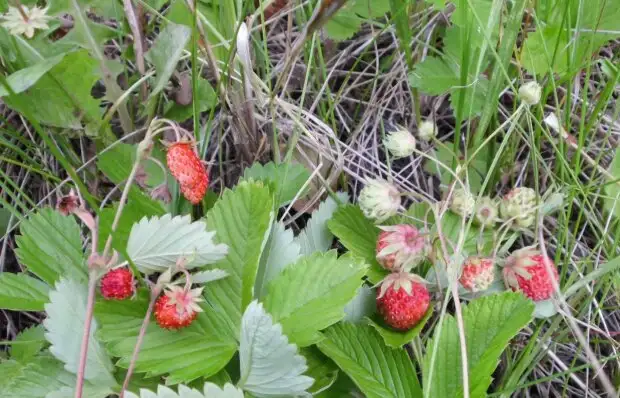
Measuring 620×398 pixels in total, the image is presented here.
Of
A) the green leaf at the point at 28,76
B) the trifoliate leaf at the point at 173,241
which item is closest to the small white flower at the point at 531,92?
the trifoliate leaf at the point at 173,241

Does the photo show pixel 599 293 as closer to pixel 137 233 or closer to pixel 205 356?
pixel 205 356

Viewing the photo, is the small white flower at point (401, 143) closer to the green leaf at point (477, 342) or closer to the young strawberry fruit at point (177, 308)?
the green leaf at point (477, 342)

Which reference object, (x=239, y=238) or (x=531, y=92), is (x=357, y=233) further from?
(x=531, y=92)

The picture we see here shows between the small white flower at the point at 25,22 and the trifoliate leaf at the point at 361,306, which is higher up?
the small white flower at the point at 25,22

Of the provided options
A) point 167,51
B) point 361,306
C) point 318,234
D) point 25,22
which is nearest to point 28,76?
point 25,22

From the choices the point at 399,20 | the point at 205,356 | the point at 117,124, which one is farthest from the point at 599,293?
the point at 117,124
